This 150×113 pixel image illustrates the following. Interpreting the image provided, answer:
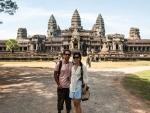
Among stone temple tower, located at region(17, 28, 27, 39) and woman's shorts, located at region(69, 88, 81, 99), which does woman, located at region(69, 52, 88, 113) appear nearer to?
woman's shorts, located at region(69, 88, 81, 99)

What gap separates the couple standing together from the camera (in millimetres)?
10820

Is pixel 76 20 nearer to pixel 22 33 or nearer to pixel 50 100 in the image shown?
pixel 22 33

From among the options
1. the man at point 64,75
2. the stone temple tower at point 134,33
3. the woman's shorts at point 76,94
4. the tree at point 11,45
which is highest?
the stone temple tower at point 134,33

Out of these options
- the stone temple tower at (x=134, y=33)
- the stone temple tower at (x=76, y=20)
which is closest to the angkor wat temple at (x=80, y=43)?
the stone temple tower at (x=76, y=20)

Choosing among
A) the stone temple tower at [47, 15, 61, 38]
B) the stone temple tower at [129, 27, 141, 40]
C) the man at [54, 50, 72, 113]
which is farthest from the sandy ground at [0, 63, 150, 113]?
the stone temple tower at [129, 27, 141, 40]

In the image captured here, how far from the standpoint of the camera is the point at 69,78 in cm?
1158

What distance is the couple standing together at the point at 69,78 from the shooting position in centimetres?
1082

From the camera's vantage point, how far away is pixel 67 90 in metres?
11.6

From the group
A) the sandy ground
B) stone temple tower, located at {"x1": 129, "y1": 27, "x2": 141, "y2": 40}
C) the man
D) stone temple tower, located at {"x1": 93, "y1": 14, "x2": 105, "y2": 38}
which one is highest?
stone temple tower, located at {"x1": 93, "y1": 14, "x2": 105, "y2": 38}

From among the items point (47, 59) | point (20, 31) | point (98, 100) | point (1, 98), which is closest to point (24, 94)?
point (1, 98)

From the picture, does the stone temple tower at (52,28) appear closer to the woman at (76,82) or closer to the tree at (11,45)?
the tree at (11,45)

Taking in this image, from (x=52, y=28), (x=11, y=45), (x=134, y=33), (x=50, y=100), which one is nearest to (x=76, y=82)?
(x=50, y=100)

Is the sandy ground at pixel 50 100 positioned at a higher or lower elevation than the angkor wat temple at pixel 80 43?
lower

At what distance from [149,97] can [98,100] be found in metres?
3.74
